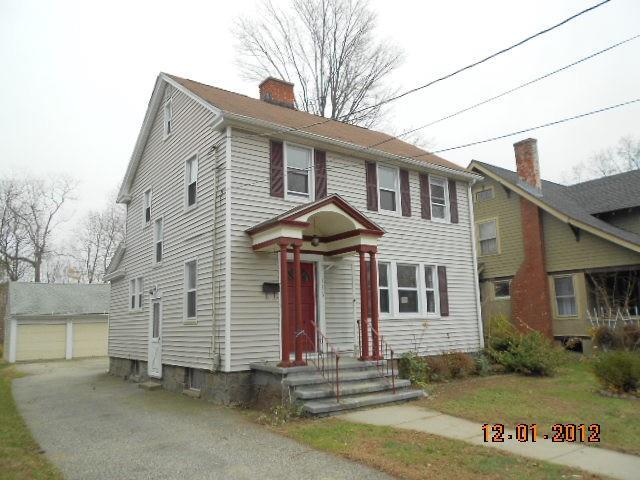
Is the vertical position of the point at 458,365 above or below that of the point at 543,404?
above

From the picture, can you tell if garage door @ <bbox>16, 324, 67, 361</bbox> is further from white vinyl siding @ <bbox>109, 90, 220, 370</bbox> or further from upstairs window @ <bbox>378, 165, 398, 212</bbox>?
upstairs window @ <bbox>378, 165, 398, 212</bbox>

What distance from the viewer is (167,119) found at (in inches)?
599

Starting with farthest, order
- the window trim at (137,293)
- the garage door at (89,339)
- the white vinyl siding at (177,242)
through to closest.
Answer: the garage door at (89,339) → the window trim at (137,293) → the white vinyl siding at (177,242)

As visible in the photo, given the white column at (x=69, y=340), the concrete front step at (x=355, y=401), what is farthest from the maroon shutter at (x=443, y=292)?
the white column at (x=69, y=340)

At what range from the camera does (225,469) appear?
6180 millimetres

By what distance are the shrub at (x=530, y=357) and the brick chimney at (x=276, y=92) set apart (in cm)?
1021

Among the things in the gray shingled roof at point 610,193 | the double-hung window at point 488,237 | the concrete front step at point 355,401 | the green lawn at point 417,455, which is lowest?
the green lawn at point 417,455

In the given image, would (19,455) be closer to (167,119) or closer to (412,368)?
(412,368)

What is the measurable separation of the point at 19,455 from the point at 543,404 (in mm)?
8595

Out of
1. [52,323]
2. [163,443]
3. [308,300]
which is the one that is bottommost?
[163,443]

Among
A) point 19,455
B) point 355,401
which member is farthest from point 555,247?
point 19,455

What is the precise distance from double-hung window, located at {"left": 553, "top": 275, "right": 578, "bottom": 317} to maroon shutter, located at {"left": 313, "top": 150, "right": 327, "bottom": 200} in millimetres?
11444

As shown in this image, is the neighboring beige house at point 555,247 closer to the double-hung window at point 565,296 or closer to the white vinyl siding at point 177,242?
the double-hung window at point 565,296

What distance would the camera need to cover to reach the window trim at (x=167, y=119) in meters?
15.0
